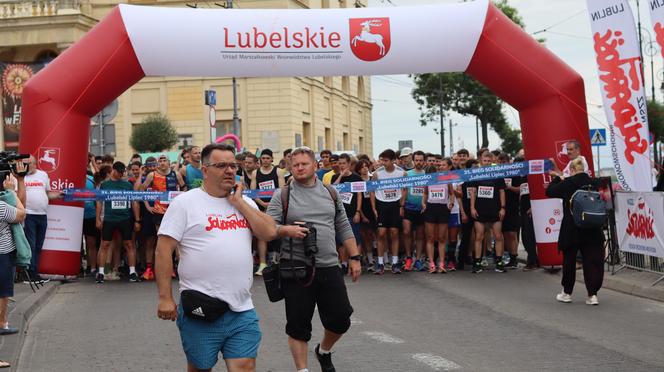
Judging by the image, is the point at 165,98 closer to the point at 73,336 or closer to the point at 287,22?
the point at 287,22

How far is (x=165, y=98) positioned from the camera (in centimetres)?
4800

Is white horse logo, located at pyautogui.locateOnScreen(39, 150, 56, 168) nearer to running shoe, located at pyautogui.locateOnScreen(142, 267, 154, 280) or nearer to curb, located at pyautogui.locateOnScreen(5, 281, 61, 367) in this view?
curb, located at pyautogui.locateOnScreen(5, 281, 61, 367)

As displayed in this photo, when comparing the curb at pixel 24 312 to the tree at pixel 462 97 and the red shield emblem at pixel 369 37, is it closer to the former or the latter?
the red shield emblem at pixel 369 37

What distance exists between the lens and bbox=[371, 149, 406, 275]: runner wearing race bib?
15.4m

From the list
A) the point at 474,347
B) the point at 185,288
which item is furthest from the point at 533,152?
the point at 185,288

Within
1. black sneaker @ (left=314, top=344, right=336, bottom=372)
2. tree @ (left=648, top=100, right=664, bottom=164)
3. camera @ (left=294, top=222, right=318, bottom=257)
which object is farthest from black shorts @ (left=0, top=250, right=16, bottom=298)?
tree @ (left=648, top=100, right=664, bottom=164)

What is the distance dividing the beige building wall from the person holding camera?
121 feet

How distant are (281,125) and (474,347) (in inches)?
1516

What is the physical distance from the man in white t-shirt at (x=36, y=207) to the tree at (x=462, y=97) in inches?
1932

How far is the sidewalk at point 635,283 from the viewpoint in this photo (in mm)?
11930

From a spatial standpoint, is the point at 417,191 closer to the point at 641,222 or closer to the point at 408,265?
the point at 408,265

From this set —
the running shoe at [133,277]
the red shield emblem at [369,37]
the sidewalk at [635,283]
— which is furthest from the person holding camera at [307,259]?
the running shoe at [133,277]

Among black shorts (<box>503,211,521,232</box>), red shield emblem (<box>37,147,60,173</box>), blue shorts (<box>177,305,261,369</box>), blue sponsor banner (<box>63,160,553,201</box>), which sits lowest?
blue shorts (<box>177,305,261,369</box>)

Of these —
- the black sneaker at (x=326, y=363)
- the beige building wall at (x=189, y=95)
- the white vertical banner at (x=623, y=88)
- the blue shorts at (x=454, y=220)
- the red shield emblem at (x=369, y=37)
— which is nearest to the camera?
the black sneaker at (x=326, y=363)
